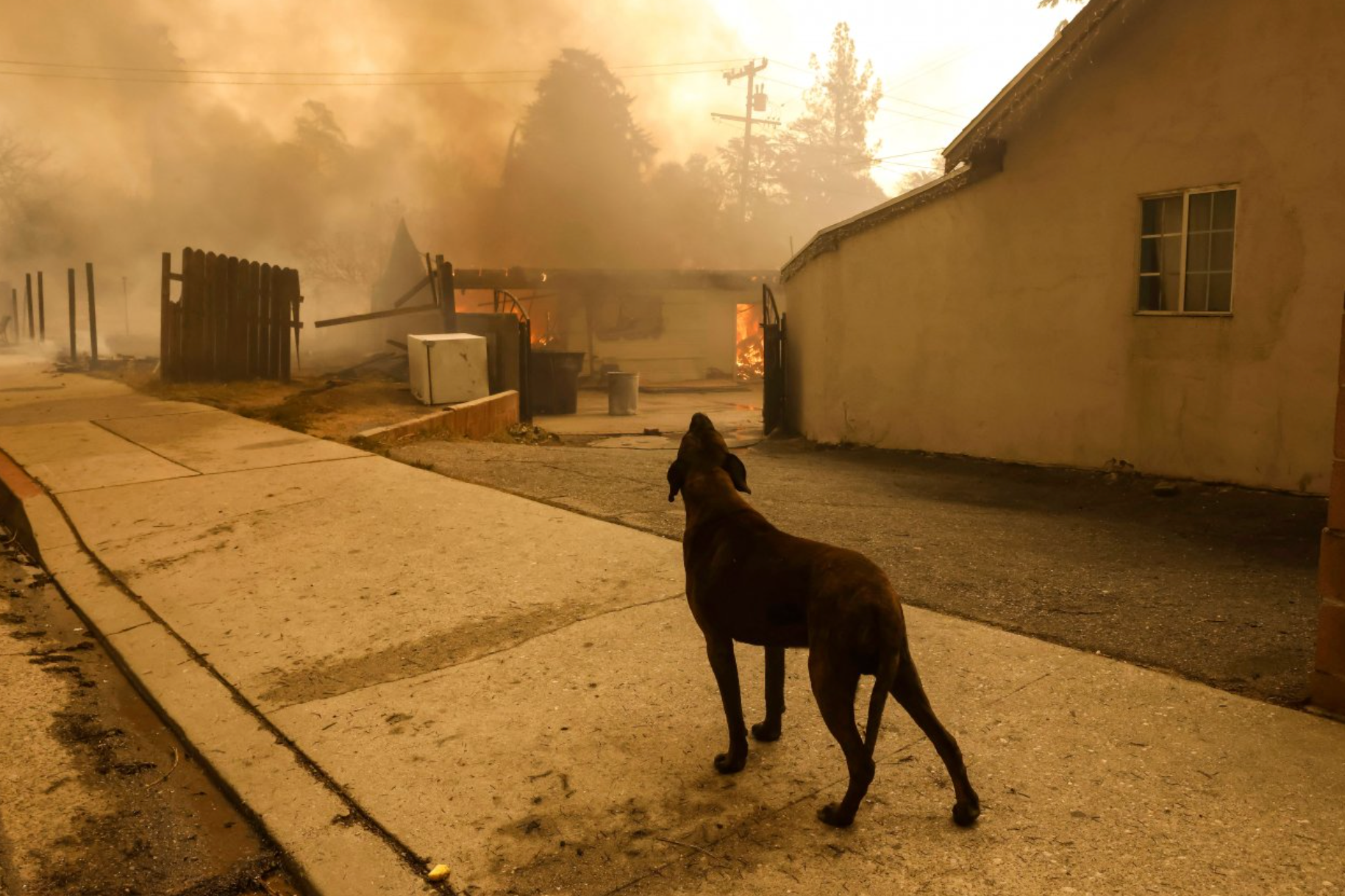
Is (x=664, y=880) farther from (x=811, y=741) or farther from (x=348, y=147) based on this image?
(x=348, y=147)

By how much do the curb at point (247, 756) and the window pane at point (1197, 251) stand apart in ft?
25.7

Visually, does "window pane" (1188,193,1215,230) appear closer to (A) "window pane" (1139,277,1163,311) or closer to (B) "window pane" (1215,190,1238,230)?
(B) "window pane" (1215,190,1238,230)

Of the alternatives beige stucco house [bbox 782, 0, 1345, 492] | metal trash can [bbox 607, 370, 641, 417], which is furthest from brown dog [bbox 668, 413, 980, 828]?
metal trash can [bbox 607, 370, 641, 417]

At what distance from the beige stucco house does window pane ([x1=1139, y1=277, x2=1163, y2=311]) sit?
1 cm

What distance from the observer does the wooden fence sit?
13.6m

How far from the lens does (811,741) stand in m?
2.95

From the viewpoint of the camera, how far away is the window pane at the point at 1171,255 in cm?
818

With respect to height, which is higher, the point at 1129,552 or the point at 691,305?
the point at 691,305

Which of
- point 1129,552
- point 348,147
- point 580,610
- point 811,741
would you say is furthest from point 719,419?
point 348,147

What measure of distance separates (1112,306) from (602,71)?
42853 mm

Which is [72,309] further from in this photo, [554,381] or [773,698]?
[773,698]

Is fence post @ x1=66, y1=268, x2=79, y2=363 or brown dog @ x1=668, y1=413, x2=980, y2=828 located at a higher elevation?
fence post @ x1=66, y1=268, x2=79, y2=363

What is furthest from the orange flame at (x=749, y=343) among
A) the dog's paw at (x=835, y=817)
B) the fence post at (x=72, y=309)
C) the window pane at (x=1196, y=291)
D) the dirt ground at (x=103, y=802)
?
the dog's paw at (x=835, y=817)

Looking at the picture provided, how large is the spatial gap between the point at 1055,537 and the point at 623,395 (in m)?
15.3
